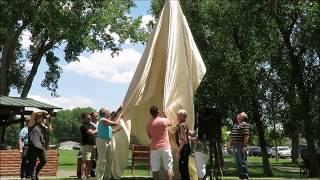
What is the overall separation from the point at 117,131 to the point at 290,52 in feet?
53.4

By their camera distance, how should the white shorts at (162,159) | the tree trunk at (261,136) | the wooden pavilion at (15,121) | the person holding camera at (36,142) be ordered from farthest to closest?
the tree trunk at (261,136) → the wooden pavilion at (15,121) → the person holding camera at (36,142) → the white shorts at (162,159)

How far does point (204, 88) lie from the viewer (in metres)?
32.9

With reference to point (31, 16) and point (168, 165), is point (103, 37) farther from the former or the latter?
point (168, 165)

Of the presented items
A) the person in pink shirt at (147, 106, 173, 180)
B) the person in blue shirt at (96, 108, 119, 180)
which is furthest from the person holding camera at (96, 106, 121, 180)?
the person in pink shirt at (147, 106, 173, 180)

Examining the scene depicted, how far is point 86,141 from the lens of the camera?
14547 millimetres

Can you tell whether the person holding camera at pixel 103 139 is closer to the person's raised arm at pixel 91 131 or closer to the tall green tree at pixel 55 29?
the person's raised arm at pixel 91 131

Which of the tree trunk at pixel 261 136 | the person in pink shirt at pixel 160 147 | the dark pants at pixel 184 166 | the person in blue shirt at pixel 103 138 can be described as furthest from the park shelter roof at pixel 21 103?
the tree trunk at pixel 261 136

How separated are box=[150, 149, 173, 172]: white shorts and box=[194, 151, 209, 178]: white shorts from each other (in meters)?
2.34

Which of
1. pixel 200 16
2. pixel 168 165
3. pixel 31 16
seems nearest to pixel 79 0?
pixel 31 16

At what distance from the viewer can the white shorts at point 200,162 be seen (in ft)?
45.2

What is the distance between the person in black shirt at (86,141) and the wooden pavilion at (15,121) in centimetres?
604

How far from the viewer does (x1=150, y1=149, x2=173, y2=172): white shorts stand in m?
11.5

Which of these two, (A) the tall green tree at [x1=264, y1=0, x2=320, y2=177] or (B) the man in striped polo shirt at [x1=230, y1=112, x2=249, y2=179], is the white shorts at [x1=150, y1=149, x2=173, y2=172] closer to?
(B) the man in striped polo shirt at [x1=230, y1=112, x2=249, y2=179]

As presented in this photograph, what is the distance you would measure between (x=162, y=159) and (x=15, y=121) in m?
13.4
